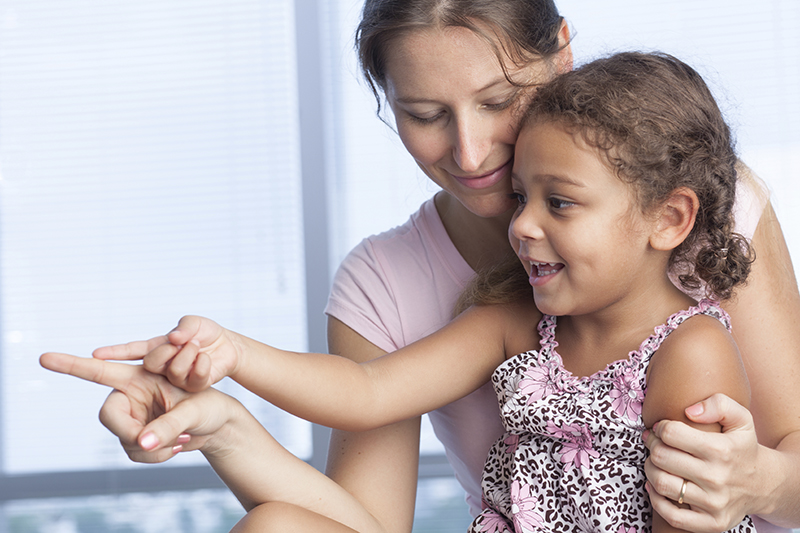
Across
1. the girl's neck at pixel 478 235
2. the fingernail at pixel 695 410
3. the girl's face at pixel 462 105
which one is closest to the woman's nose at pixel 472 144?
the girl's face at pixel 462 105

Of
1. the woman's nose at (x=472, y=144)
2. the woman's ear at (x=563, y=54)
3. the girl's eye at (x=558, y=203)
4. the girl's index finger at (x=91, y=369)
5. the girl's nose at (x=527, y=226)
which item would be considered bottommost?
the girl's index finger at (x=91, y=369)

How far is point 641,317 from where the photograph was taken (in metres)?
1.15

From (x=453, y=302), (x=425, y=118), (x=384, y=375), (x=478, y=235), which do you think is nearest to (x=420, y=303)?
(x=453, y=302)

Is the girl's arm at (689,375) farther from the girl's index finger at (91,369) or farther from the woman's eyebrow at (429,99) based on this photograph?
the girl's index finger at (91,369)

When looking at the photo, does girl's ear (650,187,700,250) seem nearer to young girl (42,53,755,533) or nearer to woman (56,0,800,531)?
young girl (42,53,755,533)

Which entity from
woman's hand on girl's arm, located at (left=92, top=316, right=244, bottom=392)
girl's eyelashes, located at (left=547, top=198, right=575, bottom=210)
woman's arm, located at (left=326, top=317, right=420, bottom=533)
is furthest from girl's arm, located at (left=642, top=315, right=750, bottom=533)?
woman's hand on girl's arm, located at (left=92, top=316, right=244, bottom=392)

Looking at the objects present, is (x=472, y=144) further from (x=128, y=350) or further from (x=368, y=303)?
(x=128, y=350)

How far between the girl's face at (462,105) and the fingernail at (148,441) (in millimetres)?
609

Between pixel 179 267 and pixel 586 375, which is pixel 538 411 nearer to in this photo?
pixel 586 375

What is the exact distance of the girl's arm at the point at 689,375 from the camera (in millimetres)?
1011

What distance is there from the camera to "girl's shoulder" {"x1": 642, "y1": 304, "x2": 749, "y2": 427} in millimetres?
1021

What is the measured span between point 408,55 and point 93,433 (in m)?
2.89

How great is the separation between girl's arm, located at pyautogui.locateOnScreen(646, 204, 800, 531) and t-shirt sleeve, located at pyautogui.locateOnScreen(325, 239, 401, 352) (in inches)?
22.2

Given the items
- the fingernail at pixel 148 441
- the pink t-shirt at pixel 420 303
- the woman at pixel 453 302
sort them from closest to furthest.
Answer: the fingernail at pixel 148 441 → the woman at pixel 453 302 → the pink t-shirt at pixel 420 303
